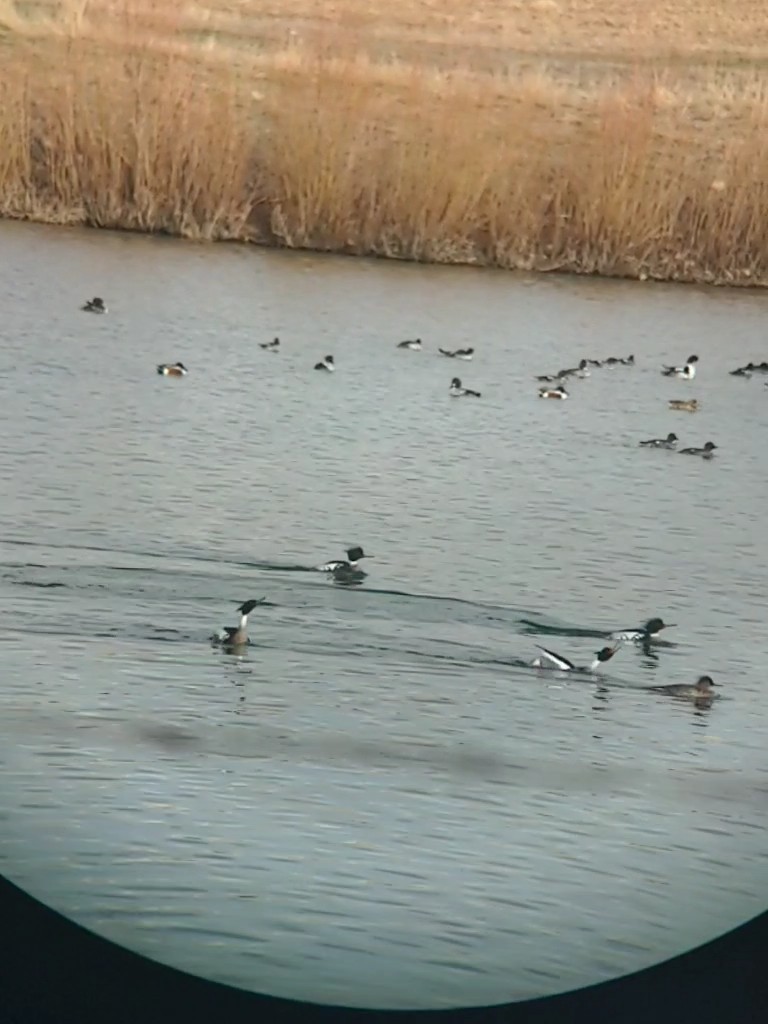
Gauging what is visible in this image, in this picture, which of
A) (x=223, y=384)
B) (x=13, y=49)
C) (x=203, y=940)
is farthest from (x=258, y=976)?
(x=13, y=49)

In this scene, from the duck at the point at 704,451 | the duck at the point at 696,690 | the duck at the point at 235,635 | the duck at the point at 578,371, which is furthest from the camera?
the duck at the point at 578,371

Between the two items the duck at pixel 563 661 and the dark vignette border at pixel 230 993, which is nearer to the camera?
the dark vignette border at pixel 230 993

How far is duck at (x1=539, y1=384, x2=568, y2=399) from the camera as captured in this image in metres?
14.0

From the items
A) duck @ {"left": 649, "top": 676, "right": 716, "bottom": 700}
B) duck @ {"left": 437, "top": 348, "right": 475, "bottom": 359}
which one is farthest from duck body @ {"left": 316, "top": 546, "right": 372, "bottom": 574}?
duck @ {"left": 437, "top": 348, "right": 475, "bottom": 359}

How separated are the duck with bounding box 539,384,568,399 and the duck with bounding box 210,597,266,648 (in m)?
6.79

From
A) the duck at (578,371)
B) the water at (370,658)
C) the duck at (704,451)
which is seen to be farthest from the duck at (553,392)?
the duck at (704,451)

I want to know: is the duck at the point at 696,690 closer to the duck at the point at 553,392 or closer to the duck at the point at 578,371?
A: the duck at the point at 553,392

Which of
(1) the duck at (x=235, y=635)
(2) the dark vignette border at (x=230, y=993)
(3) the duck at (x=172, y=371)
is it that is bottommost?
(2) the dark vignette border at (x=230, y=993)

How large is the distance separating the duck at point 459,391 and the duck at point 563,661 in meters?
6.42

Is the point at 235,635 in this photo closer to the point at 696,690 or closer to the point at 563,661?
the point at 563,661

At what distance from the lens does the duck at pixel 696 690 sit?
23.4ft

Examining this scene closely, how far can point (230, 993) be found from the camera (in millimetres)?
2232

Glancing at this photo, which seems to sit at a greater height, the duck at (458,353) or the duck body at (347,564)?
the duck at (458,353)

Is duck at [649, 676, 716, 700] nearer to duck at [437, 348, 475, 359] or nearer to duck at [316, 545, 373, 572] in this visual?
duck at [316, 545, 373, 572]
